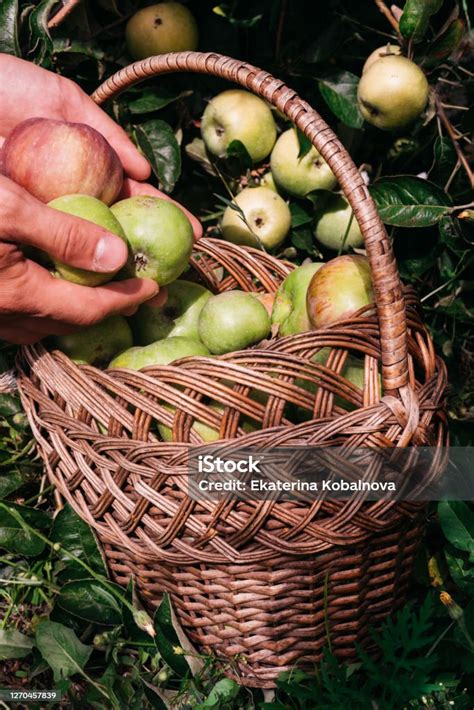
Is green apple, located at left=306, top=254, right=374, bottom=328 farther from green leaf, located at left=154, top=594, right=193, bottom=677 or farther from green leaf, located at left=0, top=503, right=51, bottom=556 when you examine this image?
green leaf, located at left=0, top=503, right=51, bottom=556

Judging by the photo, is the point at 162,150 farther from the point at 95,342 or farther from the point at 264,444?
the point at 264,444

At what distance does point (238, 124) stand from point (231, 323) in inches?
28.5

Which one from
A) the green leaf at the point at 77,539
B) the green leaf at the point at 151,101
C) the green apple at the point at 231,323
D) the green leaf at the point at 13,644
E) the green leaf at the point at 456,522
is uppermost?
the green leaf at the point at 151,101

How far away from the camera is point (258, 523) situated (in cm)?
97

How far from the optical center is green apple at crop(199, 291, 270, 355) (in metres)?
1.23

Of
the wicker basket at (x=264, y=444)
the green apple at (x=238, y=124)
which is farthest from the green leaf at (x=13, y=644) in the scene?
the green apple at (x=238, y=124)

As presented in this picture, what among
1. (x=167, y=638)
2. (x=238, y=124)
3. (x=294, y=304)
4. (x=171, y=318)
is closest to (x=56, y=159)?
(x=171, y=318)

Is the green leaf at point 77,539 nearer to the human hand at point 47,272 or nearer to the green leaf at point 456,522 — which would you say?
the human hand at point 47,272

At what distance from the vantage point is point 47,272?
3.81 ft

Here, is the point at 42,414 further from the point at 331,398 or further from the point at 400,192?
the point at 400,192

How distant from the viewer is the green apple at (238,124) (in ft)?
5.67

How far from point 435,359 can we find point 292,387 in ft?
0.97

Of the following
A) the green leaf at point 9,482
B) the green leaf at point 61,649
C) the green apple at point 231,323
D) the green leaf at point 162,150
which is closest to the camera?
the green leaf at point 61,649

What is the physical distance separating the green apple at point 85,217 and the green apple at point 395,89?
680mm
